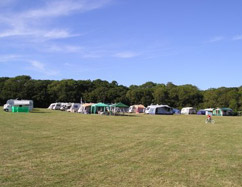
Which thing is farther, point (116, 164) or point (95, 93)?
point (95, 93)

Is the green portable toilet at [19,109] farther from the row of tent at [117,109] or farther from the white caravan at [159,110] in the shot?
the white caravan at [159,110]

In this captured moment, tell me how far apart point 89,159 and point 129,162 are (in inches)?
43.2

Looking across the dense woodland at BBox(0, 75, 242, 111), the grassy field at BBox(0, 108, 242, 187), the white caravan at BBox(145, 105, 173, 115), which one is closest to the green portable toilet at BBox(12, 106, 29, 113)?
the white caravan at BBox(145, 105, 173, 115)

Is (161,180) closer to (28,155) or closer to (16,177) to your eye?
(16,177)

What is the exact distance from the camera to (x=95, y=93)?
70.4 m

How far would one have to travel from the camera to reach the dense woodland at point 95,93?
65.1 m

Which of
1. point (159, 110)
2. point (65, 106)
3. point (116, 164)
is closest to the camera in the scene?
point (116, 164)

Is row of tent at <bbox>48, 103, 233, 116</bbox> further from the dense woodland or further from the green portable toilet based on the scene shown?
the dense woodland

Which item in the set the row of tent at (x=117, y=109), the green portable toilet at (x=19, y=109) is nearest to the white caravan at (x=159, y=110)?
the row of tent at (x=117, y=109)

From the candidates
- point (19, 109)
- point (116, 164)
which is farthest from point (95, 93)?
point (116, 164)

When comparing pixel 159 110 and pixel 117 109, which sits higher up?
pixel 117 109

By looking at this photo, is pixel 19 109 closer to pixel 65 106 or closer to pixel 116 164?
pixel 65 106

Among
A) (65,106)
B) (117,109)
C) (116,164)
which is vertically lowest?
(116,164)

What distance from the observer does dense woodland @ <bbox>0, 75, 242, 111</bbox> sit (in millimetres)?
65062
